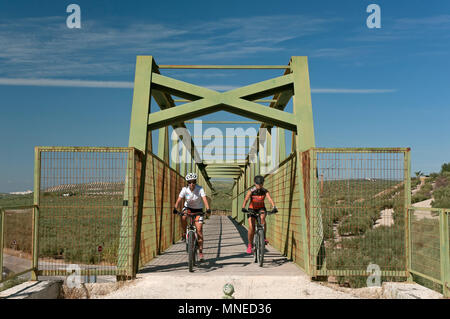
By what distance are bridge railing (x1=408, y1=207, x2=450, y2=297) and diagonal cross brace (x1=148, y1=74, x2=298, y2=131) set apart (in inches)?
125

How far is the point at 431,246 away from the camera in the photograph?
22.3 ft

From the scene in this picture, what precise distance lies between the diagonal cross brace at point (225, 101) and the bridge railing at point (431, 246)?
3.17 m

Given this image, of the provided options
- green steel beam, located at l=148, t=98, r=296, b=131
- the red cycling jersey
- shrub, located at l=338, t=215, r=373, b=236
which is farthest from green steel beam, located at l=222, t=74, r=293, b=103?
shrub, located at l=338, t=215, r=373, b=236

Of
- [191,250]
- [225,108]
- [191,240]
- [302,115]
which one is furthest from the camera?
[225,108]

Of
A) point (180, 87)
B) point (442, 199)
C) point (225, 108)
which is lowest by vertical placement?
point (442, 199)

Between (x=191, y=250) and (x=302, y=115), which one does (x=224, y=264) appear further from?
(x=302, y=115)

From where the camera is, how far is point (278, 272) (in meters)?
8.12

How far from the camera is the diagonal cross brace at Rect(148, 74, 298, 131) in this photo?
9352 mm

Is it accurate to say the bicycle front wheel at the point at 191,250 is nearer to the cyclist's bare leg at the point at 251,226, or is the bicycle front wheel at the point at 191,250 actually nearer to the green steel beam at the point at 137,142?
the green steel beam at the point at 137,142

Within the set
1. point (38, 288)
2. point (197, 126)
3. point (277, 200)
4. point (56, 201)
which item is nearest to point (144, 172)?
point (56, 201)

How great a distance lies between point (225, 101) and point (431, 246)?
192 inches

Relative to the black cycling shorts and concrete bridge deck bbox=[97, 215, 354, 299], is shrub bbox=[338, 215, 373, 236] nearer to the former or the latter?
concrete bridge deck bbox=[97, 215, 354, 299]

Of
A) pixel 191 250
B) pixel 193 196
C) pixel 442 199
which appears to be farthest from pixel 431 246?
pixel 442 199
